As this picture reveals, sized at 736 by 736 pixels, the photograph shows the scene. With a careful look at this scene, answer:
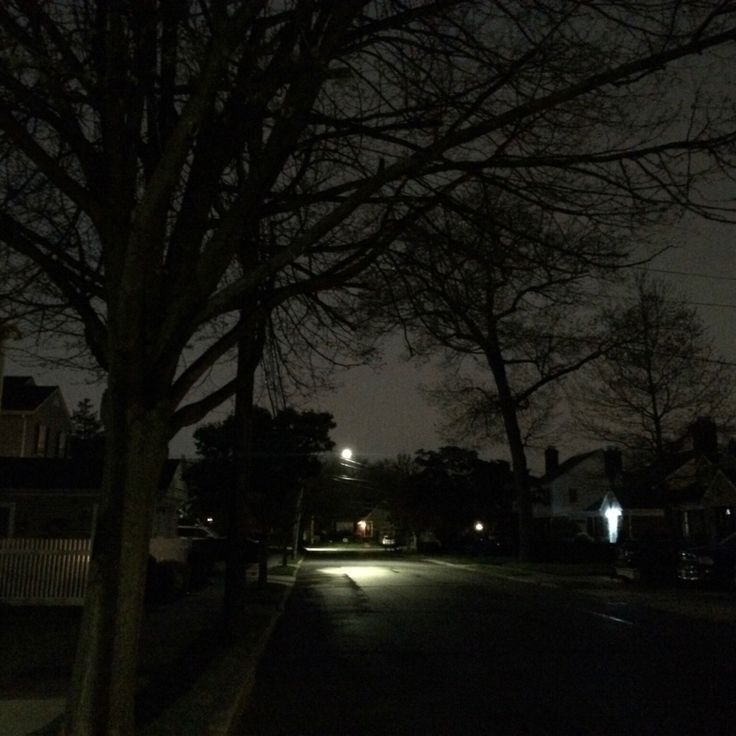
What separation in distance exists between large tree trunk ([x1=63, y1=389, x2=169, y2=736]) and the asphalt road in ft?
7.50

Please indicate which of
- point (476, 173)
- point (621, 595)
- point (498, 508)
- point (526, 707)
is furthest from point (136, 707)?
point (498, 508)

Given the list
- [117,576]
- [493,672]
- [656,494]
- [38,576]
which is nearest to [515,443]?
[656,494]

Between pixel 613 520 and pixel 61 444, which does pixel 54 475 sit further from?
pixel 613 520

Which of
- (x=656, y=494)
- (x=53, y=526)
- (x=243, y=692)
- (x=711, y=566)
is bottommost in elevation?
(x=243, y=692)

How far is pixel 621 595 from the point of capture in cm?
2480

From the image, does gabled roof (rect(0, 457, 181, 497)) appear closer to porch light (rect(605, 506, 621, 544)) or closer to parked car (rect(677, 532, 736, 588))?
parked car (rect(677, 532, 736, 588))

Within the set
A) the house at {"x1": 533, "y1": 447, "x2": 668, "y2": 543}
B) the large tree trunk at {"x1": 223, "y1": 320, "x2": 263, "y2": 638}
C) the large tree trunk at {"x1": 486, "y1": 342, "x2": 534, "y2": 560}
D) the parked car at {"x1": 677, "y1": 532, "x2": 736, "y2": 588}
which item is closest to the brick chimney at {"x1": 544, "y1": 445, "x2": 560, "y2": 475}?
the house at {"x1": 533, "y1": 447, "x2": 668, "y2": 543}

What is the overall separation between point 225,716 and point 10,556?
38.1 feet

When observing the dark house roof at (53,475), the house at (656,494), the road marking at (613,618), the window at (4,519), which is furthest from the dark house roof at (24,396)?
the road marking at (613,618)

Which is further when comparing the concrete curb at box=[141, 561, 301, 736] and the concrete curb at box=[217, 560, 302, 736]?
the concrete curb at box=[217, 560, 302, 736]

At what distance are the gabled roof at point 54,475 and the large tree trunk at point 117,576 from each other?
18.2 meters

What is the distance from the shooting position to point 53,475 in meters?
25.2

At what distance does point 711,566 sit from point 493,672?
678 inches

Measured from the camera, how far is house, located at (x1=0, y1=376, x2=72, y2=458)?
36.9m
